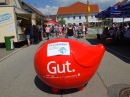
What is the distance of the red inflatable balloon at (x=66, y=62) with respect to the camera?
168 inches

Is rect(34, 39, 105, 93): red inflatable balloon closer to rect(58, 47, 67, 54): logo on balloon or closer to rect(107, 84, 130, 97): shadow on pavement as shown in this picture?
rect(58, 47, 67, 54): logo on balloon

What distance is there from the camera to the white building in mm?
90188

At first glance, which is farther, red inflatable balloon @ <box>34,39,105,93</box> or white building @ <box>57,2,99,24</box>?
white building @ <box>57,2,99,24</box>

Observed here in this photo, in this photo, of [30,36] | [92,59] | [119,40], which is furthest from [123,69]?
[30,36]

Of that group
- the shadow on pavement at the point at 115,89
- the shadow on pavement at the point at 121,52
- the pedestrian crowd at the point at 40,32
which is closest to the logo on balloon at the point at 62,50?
the shadow on pavement at the point at 115,89

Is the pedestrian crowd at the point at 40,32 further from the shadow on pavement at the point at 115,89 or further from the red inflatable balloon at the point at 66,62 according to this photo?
the red inflatable balloon at the point at 66,62

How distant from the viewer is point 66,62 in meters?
4.24

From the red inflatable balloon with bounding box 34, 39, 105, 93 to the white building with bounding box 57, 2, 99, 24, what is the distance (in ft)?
284

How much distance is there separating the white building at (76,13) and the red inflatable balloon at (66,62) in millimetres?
86567

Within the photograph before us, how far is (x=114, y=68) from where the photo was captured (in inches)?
280

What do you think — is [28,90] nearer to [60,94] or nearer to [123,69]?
[60,94]

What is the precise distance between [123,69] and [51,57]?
3742mm

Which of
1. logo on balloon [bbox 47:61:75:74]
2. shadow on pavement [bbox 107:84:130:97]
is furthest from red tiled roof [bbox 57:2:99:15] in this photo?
logo on balloon [bbox 47:61:75:74]

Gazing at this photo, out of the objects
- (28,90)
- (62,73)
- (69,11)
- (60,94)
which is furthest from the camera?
(69,11)
